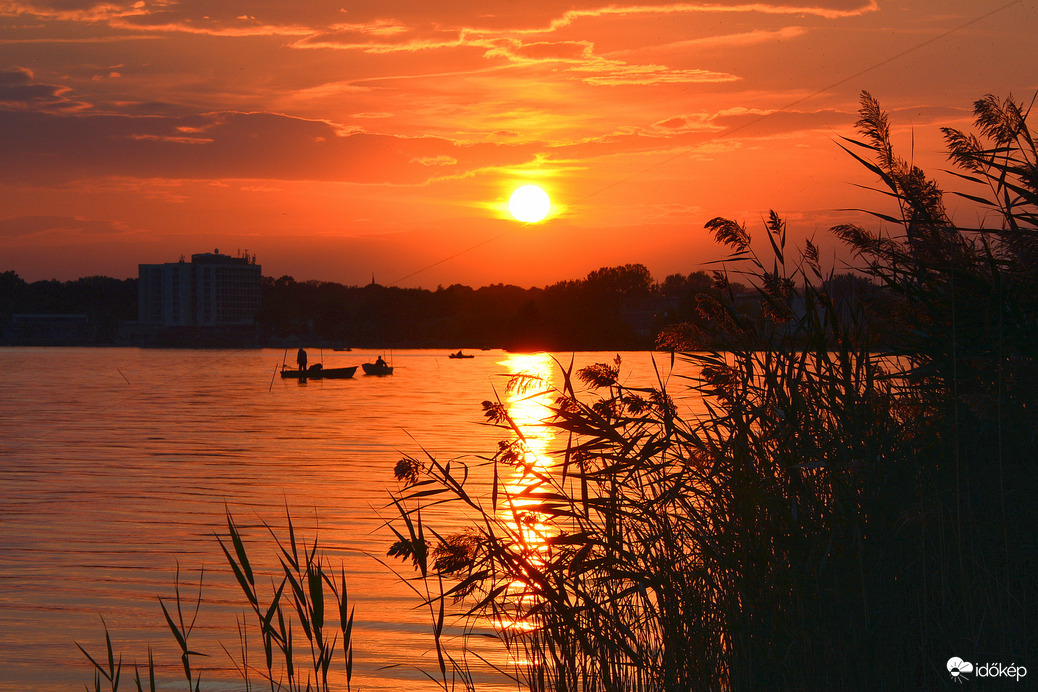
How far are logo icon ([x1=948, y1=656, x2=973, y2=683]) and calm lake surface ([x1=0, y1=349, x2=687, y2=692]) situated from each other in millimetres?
4757

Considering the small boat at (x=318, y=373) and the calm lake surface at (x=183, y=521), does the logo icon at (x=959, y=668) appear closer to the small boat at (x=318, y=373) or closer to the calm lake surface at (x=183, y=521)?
the calm lake surface at (x=183, y=521)

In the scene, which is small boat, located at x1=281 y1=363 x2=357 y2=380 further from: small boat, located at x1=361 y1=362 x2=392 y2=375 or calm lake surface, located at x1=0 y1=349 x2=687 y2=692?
calm lake surface, located at x1=0 y1=349 x2=687 y2=692

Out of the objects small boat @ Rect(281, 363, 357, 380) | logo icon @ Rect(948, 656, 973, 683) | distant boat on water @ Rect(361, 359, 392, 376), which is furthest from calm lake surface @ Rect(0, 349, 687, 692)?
distant boat on water @ Rect(361, 359, 392, 376)

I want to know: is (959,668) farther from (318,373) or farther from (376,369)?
(376,369)

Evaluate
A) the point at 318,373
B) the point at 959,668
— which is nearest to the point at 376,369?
the point at 318,373

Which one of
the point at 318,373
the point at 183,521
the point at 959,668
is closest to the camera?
the point at 959,668

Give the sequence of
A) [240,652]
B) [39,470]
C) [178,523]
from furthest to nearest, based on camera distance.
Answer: [39,470] → [178,523] → [240,652]

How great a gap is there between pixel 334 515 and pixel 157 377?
97817 millimetres

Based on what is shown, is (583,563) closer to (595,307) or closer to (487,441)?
(487,441)

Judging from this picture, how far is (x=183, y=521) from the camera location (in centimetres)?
2000

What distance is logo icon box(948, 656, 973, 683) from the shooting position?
5027 mm

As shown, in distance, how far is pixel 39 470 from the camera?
29.5m

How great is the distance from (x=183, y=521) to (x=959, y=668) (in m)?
18.1

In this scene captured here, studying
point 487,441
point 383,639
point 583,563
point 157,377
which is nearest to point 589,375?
point 583,563
